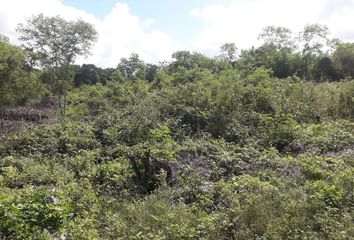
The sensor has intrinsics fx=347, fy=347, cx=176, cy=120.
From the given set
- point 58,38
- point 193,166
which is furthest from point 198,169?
Result: point 58,38

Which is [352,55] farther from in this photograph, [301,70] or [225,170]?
[225,170]

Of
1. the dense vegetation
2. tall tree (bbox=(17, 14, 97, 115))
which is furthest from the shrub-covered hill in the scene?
tall tree (bbox=(17, 14, 97, 115))

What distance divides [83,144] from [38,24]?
955 cm

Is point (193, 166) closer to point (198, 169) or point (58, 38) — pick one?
point (198, 169)

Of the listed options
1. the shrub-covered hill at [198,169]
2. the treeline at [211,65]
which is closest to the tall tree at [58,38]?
the treeline at [211,65]

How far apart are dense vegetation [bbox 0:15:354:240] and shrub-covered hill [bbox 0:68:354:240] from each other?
2 cm

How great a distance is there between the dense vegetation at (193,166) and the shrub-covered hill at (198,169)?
20 millimetres

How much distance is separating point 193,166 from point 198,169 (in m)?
0.20

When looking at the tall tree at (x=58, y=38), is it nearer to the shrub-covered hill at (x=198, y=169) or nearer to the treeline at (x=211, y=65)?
the treeline at (x=211, y=65)

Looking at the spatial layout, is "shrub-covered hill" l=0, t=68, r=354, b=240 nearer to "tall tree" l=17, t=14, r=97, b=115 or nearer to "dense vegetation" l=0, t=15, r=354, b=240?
"dense vegetation" l=0, t=15, r=354, b=240

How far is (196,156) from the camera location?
24.1 feet

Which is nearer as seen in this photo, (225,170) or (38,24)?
(225,170)

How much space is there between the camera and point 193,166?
6770 millimetres

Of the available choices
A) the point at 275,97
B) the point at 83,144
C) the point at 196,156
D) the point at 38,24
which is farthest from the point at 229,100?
the point at 38,24
